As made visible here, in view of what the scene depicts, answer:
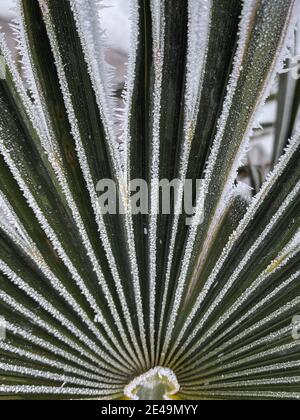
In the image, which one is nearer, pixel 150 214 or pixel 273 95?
pixel 150 214

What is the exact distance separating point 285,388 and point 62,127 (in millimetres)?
638

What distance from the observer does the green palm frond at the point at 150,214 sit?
61 centimetres

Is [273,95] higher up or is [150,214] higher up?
[273,95]

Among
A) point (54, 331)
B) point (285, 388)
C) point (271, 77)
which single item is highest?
point (271, 77)

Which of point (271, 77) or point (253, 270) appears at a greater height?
point (271, 77)

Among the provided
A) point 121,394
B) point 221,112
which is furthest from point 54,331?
point 221,112

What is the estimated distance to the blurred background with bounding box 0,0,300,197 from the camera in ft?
2.20

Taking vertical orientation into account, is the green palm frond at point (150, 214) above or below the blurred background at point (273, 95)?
below

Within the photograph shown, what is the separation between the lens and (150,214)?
725 millimetres

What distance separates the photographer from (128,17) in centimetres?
63

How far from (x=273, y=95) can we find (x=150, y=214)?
54 centimetres

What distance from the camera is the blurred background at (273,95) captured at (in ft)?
2.20

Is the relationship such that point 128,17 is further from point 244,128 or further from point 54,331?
point 54,331

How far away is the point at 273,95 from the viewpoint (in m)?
1.09
